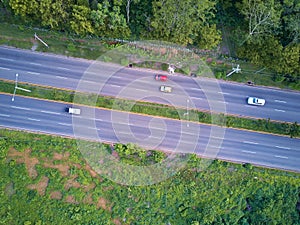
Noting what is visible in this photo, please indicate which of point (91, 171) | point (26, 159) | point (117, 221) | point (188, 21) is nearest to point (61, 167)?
point (91, 171)

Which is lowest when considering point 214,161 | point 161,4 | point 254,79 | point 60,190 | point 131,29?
point 60,190

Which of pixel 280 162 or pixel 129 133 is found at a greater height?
pixel 129 133

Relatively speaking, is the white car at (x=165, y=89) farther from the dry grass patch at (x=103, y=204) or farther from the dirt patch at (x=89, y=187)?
the dry grass patch at (x=103, y=204)

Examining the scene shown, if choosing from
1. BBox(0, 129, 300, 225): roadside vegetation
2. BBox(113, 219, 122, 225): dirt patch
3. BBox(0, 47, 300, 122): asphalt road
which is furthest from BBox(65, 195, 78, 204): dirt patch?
BBox(0, 47, 300, 122): asphalt road

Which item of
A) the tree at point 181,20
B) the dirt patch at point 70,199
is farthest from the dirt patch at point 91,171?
the tree at point 181,20

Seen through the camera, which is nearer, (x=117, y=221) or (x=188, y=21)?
(x=188, y=21)

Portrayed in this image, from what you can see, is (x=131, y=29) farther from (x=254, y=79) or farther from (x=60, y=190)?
(x=60, y=190)

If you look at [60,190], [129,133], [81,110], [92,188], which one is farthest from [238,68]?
[60,190]

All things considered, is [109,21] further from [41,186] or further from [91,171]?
[41,186]
